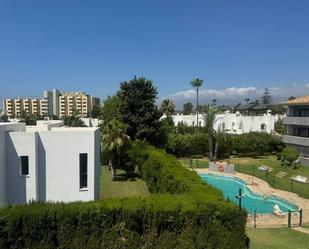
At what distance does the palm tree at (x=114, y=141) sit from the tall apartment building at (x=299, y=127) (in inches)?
965

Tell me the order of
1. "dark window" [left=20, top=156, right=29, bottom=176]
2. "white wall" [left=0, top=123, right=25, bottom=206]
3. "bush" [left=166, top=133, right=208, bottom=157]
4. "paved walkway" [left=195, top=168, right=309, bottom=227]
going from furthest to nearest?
"bush" [left=166, top=133, right=208, bottom=157] < "paved walkway" [left=195, top=168, right=309, bottom=227] < "dark window" [left=20, top=156, right=29, bottom=176] < "white wall" [left=0, top=123, right=25, bottom=206]

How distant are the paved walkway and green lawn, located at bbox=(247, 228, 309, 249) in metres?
1.40

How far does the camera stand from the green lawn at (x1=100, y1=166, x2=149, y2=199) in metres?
26.7

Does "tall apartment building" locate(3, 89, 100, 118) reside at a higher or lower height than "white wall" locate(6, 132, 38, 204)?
higher

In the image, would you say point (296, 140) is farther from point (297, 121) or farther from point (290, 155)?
point (290, 155)

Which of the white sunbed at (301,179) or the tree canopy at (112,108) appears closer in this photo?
the white sunbed at (301,179)

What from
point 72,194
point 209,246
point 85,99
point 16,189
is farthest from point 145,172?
point 85,99

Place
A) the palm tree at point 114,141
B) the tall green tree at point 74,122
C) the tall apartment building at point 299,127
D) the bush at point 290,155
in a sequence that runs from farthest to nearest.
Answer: the tall green tree at point 74,122
the tall apartment building at point 299,127
the bush at point 290,155
the palm tree at point 114,141

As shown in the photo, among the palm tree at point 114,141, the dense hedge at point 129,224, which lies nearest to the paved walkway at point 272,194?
the dense hedge at point 129,224

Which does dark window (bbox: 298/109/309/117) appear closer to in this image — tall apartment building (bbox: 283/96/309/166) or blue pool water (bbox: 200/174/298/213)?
tall apartment building (bbox: 283/96/309/166)

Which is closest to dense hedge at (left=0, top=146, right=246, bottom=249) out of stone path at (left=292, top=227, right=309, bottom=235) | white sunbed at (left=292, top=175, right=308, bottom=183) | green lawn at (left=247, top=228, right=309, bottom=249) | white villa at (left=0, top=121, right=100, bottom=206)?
green lawn at (left=247, top=228, right=309, bottom=249)

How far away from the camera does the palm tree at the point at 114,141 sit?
31.2 m

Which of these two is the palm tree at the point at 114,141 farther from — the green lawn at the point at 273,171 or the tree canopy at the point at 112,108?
the green lawn at the point at 273,171

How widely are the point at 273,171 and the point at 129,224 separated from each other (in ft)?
95.6
